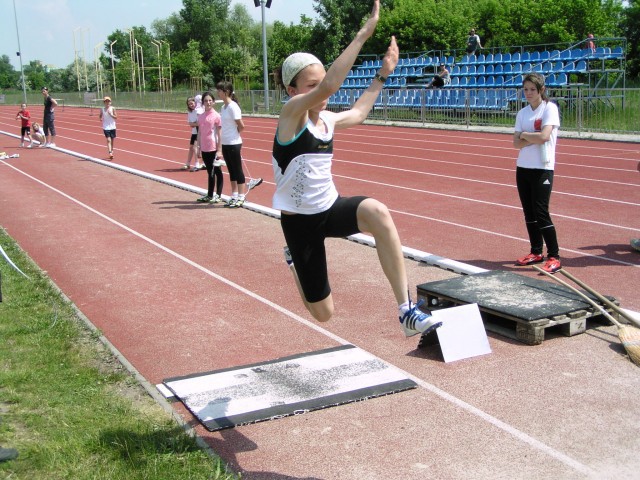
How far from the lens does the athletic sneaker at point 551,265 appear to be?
806 cm

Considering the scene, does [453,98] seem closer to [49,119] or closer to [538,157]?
[49,119]

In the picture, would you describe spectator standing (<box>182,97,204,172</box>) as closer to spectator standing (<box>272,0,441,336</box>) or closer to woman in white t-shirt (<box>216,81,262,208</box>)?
woman in white t-shirt (<box>216,81,262,208</box>)

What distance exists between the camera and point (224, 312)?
7.12 meters

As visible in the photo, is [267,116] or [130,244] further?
[267,116]

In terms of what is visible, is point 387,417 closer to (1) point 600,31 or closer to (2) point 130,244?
(2) point 130,244

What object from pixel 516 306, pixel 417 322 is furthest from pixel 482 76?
pixel 417 322

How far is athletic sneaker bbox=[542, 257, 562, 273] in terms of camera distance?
317 inches

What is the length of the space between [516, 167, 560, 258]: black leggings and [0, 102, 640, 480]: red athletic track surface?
48 cm

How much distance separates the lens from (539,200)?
8.33 m

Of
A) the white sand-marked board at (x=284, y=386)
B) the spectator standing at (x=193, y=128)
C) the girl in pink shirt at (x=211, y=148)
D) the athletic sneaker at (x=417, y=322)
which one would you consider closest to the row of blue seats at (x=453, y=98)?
the spectator standing at (x=193, y=128)

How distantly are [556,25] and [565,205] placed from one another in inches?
1148

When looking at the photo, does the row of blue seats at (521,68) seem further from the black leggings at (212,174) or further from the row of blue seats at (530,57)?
the black leggings at (212,174)

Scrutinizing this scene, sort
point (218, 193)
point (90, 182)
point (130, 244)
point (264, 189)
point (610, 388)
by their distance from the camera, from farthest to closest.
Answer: point (90, 182)
point (264, 189)
point (218, 193)
point (130, 244)
point (610, 388)

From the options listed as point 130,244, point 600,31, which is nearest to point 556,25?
point 600,31
